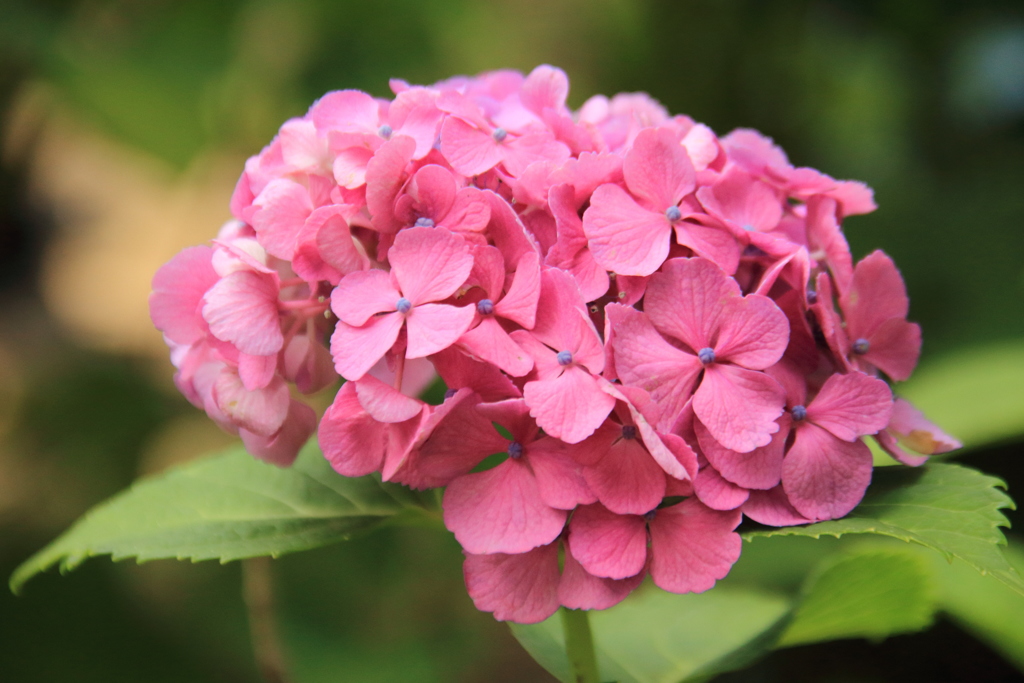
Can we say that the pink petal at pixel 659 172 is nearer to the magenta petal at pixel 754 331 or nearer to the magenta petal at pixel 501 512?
the magenta petal at pixel 754 331

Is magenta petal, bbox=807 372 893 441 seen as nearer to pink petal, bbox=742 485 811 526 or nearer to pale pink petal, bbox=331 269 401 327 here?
pink petal, bbox=742 485 811 526

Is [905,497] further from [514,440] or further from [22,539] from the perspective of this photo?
[22,539]

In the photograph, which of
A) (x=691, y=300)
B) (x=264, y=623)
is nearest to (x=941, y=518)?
(x=691, y=300)

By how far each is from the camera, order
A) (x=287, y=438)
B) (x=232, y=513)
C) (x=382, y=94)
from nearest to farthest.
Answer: (x=287, y=438)
(x=232, y=513)
(x=382, y=94)

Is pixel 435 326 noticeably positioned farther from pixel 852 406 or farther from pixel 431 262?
pixel 852 406

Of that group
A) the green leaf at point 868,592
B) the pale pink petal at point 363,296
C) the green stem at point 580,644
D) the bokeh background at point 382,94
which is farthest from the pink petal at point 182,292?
the bokeh background at point 382,94

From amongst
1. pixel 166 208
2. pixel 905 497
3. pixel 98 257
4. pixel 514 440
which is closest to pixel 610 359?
pixel 514 440
